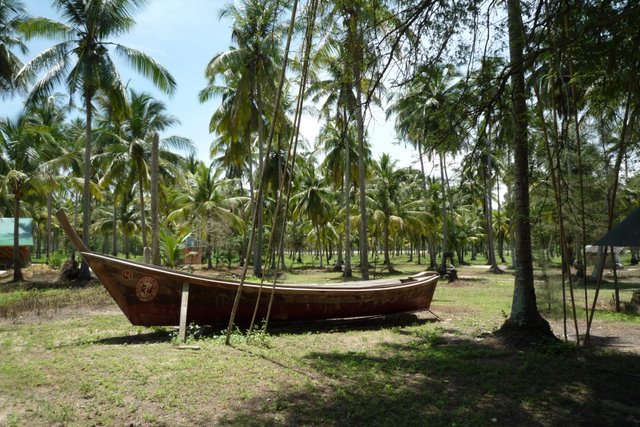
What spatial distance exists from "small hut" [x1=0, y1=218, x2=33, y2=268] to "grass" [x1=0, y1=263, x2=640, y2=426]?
2350 cm

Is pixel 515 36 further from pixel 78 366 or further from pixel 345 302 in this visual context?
pixel 78 366

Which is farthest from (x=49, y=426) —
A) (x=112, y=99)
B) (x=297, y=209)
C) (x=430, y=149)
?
(x=297, y=209)

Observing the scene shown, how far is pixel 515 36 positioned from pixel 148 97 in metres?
20.9

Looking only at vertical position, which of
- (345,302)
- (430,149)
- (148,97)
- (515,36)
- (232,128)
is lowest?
(345,302)

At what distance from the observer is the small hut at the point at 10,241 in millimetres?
28909

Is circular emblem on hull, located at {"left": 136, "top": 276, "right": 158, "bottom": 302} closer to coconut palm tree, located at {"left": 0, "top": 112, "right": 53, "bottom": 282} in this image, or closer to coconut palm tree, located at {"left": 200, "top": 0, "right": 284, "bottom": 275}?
coconut palm tree, located at {"left": 200, "top": 0, "right": 284, "bottom": 275}

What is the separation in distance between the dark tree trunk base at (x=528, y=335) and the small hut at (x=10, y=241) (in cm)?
2954

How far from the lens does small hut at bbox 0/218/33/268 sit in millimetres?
28909

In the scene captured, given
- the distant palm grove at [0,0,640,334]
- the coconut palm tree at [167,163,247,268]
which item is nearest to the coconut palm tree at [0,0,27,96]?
the distant palm grove at [0,0,640,334]

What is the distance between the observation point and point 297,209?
3112 centimetres

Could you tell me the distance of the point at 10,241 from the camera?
28797mm

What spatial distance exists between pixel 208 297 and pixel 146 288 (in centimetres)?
103

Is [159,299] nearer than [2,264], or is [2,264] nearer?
[159,299]

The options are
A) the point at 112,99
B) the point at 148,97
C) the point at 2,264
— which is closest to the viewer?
the point at 112,99
